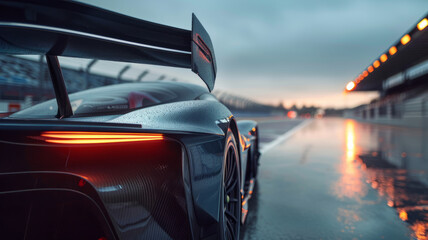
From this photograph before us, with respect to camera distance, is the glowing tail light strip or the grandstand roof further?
the grandstand roof

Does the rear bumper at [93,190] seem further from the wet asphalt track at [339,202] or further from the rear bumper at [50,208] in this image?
the wet asphalt track at [339,202]

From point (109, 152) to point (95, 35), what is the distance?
1.89 feet

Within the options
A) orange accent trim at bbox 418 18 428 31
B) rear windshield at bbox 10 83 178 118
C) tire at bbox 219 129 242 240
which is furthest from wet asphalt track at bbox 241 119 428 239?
orange accent trim at bbox 418 18 428 31

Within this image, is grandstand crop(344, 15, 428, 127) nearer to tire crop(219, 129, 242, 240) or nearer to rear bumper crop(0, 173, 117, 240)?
tire crop(219, 129, 242, 240)

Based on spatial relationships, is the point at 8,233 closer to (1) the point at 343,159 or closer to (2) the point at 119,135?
(2) the point at 119,135

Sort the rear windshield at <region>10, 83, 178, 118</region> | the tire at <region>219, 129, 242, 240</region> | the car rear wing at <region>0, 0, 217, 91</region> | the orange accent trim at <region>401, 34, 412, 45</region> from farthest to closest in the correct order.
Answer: the orange accent trim at <region>401, 34, 412, 45</region>
the rear windshield at <region>10, 83, 178, 118</region>
the tire at <region>219, 129, 242, 240</region>
the car rear wing at <region>0, 0, 217, 91</region>

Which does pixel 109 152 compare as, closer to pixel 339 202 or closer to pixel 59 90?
pixel 59 90

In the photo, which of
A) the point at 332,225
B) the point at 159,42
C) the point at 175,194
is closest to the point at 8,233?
the point at 175,194

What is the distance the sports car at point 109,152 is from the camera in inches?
43.3

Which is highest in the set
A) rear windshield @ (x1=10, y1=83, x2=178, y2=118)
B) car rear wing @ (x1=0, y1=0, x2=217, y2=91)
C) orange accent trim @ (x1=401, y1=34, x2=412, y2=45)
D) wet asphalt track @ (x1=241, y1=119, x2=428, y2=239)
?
orange accent trim @ (x1=401, y1=34, x2=412, y2=45)

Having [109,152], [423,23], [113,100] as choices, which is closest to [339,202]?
[113,100]

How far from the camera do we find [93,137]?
1175mm

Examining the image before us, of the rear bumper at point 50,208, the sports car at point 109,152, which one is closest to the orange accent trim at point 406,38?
the sports car at point 109,152

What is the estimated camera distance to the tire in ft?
6.35
